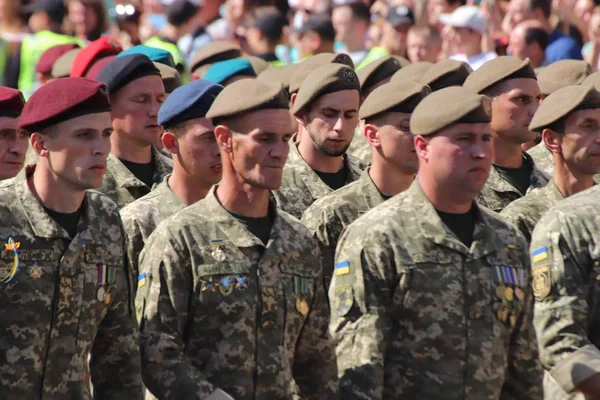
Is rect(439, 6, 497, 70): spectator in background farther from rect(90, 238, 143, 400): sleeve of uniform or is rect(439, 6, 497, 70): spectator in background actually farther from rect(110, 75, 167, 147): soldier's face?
rect(90, 238, 143, 400): sleeve of uniform

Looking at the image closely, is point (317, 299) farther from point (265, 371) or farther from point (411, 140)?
point (411, 140)

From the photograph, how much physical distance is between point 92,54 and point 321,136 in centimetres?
271

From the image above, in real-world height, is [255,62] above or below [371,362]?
above

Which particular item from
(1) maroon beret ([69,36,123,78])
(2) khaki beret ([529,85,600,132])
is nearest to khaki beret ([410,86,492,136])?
(2) khaki beret ([529,85,600,132])

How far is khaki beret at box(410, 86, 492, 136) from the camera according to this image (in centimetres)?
717

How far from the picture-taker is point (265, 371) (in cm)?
686

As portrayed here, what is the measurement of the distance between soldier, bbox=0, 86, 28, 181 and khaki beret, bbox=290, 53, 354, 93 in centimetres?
228

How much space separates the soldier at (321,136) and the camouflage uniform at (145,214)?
3.08ft

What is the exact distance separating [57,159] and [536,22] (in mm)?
8757

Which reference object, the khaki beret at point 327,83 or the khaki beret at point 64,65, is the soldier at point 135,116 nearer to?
the khaki beret at point 327,83

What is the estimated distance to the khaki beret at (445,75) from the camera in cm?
1059

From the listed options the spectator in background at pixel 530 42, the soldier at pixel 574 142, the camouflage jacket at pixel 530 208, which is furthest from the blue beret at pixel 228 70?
the spectator in background at pixel 530 42

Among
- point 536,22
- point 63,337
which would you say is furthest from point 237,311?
point 536,22

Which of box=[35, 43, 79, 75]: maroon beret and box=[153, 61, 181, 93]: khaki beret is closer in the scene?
box=[153, 61, 181, 93]: khaki beret
